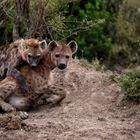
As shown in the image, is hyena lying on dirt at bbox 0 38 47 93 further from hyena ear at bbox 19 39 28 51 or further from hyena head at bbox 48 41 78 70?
hyena head at bbox 48 41 78 70

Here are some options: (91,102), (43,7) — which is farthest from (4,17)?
(91,102)

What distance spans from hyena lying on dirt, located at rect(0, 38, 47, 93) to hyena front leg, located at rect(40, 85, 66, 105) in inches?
16.1

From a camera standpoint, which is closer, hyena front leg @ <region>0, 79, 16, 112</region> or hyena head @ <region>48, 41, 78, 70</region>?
hyena front leg @ <region>0, 79, 16, 112</region>

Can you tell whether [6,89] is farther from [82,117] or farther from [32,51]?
[82,117]

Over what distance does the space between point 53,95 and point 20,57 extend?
31.1 inches

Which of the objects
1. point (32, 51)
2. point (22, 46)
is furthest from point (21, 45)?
point (32, 51)

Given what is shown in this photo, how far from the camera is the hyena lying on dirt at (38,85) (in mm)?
9742

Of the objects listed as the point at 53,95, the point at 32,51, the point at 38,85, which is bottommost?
the point at 53,95

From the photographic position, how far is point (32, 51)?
1014 centimetres

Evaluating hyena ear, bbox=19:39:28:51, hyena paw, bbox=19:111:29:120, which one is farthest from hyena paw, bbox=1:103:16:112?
hyena ear, bbox=19:39:28:51

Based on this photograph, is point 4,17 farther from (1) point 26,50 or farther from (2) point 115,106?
(2) point 115,106

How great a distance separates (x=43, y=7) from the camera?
1134cm

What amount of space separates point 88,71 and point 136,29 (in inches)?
284

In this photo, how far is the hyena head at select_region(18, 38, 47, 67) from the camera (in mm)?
10078
